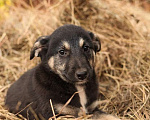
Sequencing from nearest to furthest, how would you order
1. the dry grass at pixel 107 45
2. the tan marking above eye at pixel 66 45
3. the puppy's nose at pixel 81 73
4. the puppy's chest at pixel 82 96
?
the puppy's nose at pixel 81 73 < the tan marking above eye at pixel 66 45 < the puppy's chest at pixel 82 96 < the dry grass at pixel 107 45

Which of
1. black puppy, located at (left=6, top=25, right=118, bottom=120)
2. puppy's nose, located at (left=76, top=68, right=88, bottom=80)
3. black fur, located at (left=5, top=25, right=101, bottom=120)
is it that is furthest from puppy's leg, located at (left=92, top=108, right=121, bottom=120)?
puppy's nose, located at (left=76, top=68, right=88, bottom=80)

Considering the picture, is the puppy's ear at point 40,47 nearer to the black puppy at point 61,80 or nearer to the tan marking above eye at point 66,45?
the black puppy at point 61,80

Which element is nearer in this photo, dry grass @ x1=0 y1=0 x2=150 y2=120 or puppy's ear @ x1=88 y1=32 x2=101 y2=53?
puppy's ear @ x1=88 y1=32 x2=101 y2=53

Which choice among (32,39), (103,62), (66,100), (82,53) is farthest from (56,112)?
(32,39)

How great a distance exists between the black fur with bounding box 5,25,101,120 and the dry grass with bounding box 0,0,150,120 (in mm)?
823

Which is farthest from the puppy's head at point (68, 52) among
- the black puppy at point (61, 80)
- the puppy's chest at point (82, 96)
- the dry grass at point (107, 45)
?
the dry grass at point (107, 45)

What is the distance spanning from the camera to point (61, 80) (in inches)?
203

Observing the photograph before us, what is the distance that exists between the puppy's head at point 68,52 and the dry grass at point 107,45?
1.45 meters

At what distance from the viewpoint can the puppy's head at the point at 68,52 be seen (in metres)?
4.80

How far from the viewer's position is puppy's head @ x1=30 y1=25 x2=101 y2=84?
189 inches

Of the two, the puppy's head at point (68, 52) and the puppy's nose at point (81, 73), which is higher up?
the puppy's head at point (68, 52)

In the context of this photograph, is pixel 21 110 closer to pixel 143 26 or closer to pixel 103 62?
pixel 103 62

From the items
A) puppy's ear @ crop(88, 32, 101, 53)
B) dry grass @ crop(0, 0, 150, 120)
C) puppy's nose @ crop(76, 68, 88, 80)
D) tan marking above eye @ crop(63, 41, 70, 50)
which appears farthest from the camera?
dry grass @ crop(0, 0, 150, 120)

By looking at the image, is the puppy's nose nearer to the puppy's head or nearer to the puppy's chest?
the puppy's head
